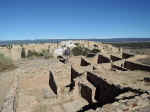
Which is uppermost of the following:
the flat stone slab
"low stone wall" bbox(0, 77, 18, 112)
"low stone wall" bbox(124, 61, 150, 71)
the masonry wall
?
"low stone wall" bbox(124, 61, 150, 71)

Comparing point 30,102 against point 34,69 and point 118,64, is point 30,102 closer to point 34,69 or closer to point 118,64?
point 34,69

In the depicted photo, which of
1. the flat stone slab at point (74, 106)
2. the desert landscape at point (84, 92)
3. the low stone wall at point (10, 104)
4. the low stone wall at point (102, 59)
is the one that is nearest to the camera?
the desert landscape at point (84, 92)

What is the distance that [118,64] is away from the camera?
39.3 ft

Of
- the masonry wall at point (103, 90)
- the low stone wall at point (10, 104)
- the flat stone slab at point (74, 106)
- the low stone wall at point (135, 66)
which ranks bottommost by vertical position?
the flat stone slab at point (74, 106)

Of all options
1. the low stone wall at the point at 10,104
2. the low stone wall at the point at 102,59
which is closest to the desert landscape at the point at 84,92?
the low stone wall at the point at 10,104

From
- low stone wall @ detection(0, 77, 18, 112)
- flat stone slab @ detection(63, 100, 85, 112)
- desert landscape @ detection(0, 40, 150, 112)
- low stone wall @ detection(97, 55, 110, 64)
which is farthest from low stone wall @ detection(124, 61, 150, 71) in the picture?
low stone wall @ detection(0, 77, 18, 112)

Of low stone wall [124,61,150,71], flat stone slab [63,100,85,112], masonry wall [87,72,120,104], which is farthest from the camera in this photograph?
low stone wall [124,61,150,71]

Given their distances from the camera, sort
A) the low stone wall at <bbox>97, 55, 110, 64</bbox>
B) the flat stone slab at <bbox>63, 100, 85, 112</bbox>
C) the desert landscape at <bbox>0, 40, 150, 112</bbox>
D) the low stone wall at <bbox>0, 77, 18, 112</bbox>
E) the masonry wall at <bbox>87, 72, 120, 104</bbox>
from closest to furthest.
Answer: the desert landscape at <bbox>0, 40, 150, 112</bbox> → the low stone wall at <bbox>0, 77, 18, 112</bbox> → the masonry wall at <bbox>87, 72, 120, 104</bbox> → the flat stone slab at <bbox>63, 100, 85, 112</bbox> → the low stone wall at <bbox>97, 55, 110, 64</bbox>

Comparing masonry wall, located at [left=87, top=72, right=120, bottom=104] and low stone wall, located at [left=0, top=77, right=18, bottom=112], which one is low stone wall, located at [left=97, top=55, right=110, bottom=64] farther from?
low stone wall, located at [left=0, top=77, right=18, bottom=112]

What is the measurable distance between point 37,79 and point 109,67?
19.7 ft

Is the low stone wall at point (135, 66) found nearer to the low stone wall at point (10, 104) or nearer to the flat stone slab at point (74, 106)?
the flat stone slab at point (74, 106)

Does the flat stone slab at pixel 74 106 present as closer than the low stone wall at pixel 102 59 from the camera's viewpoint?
Yes

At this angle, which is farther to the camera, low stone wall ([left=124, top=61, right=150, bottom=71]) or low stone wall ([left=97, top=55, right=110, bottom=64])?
low stone wall ([left=97, top=55, right=110, bottom=64])

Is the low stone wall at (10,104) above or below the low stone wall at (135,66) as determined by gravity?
below
